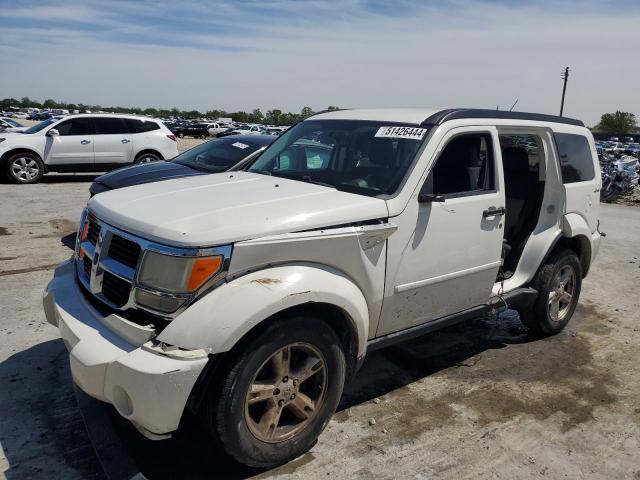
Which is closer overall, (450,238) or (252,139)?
(450,238)

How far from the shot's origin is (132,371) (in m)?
2.53

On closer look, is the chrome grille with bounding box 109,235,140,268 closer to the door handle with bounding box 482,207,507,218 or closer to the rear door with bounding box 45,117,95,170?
the door handle with bounding box 482,207,507,218

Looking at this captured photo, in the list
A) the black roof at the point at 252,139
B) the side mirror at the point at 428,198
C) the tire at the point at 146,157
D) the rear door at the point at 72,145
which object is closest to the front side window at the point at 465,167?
the side mirror at the point at 428,198

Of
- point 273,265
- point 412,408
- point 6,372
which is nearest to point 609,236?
point 412,408

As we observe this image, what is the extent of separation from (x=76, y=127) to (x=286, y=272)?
1282 centimetres

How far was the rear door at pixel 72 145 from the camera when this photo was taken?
1365 centimetres

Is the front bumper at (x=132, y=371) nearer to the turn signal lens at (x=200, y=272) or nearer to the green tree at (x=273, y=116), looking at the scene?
the turn signal lens at (x=200, y=272)

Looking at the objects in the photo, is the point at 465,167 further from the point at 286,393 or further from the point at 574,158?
the point at 286,393

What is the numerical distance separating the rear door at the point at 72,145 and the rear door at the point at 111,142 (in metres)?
0.16

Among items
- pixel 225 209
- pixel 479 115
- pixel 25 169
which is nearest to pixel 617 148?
pixel 25 169

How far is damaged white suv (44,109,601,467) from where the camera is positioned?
2.68 meters

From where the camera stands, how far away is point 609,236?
1002 cm

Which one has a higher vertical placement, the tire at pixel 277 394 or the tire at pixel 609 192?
the tire at pixel 609 192

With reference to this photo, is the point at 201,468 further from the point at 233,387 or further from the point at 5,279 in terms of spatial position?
the point at 5,279
